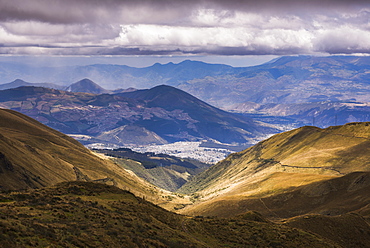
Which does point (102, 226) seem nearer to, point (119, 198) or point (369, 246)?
point (119, 198)

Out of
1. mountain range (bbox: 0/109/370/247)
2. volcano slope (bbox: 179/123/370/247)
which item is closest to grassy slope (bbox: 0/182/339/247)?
mountain range (bbox: 0/109/370/247)

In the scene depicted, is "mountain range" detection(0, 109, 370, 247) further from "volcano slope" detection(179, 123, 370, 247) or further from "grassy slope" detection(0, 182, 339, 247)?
"volcano slope" detection(179, 123, 370, 247)

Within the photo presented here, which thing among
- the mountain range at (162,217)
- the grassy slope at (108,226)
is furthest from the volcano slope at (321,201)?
the grassy slope at (108,226)

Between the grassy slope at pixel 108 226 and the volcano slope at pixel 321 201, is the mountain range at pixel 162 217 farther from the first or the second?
the volcano slope at pixel 321 201

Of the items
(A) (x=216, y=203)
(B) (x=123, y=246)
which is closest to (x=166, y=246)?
(B) (x=123, y=246)

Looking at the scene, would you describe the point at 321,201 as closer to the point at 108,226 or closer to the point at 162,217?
the point at 162,217

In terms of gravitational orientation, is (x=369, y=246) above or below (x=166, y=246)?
below

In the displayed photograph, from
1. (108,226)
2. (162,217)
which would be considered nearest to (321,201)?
(162,217)

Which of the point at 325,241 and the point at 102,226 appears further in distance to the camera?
the point at 325,241
